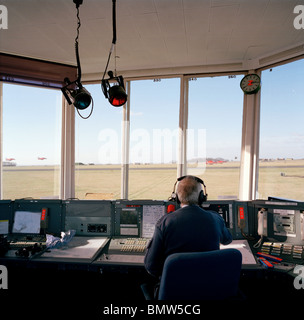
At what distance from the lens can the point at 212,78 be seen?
12.4 ft

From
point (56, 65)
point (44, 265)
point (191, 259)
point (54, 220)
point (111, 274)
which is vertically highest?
point (56, 65)

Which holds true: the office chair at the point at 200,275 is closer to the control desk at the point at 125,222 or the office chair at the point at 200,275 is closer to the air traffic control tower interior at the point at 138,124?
the air traffic control tower interior at the point at 138,124

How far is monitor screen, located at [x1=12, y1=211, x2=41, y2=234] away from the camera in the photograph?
210 cm

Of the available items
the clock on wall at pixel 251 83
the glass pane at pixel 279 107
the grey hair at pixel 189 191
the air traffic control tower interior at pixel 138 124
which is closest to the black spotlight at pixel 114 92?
the air traffic control tower interior at pixel 138 124

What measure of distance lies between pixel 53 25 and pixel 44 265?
2759 millimetres

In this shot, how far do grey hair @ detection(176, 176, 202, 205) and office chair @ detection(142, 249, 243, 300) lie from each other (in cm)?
39

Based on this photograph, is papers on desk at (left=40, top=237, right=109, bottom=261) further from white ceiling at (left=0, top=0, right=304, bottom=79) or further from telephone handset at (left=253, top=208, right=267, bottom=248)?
white ceiling at (left=0, top=0, right=304, bottom=79)

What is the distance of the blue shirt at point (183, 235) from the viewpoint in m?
1.16

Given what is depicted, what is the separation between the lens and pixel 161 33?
9.01 feet

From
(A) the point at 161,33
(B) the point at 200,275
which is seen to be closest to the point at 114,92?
(A) the point at 161,33

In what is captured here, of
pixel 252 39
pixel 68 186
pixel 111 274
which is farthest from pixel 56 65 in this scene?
pixel 111 274

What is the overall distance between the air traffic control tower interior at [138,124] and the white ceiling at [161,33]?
2cm

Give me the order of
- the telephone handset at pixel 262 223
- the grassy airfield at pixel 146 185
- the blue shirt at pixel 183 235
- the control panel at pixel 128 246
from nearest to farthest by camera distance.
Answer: the blue shirt at pixel 183 235
the control panel at pixel 128 246
the telephone handset at pixel 262 223
the grassy airfield at pixel 146 185

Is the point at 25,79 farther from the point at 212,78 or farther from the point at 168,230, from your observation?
the point at 168,230
